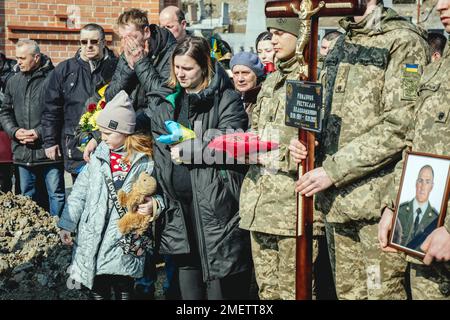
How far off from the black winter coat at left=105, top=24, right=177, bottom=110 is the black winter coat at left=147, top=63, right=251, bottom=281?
0.65 m

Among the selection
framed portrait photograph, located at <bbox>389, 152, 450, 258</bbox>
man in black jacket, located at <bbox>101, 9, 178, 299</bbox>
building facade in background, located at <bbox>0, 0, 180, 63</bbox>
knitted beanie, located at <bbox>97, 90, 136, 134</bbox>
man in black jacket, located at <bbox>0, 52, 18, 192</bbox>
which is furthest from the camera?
building facade in background, located at <bbox>0, 0, 180, 63</bbox>

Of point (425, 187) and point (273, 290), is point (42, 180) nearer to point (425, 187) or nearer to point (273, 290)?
point (273, 290)

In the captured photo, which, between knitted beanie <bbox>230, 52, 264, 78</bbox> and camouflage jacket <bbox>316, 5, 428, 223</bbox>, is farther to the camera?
knitted beanie <bbox>230, 52, 264, 78</bbox>

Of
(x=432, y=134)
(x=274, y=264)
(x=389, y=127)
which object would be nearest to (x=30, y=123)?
(x=274, y=264)

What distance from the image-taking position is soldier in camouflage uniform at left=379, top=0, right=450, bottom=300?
120 inches

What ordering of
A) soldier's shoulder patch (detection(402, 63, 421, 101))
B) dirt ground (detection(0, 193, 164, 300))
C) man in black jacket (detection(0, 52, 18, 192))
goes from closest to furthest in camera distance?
soldier's shoulder patch (detection(402, 63, 421, 101)), dirt ground (detection(0, 193, 164, 300)), man in black jacket (detection(0, 52, 18, 192))

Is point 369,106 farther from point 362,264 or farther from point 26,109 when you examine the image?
point 26,109

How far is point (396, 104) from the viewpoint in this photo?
11.2 ft

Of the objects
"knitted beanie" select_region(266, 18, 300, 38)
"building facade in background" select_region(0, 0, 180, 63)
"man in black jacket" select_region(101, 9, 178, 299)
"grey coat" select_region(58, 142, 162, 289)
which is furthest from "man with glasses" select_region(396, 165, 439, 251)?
"building facade in background" select_region(0, 0, 180, 63)

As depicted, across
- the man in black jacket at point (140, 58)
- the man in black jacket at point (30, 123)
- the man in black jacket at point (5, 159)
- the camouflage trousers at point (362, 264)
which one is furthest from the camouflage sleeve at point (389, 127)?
the man in black jacket at point (5, 159)

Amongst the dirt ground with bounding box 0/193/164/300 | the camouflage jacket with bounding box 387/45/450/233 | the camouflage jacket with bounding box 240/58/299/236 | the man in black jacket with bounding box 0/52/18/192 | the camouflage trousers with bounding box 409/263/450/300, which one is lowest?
the dirt ground with bounding box 0/193/164/300

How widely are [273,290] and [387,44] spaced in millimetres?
1601

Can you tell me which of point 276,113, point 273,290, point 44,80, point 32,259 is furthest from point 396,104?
point 44,80

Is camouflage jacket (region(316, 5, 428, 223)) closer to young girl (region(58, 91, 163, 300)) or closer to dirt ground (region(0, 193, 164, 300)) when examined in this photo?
young girl (region(58, 91, 163, 300))
